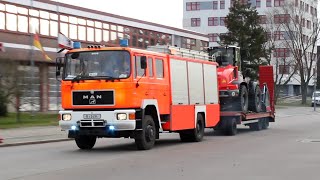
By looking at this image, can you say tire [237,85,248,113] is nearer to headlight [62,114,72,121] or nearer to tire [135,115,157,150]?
tire [135,115,157,150]

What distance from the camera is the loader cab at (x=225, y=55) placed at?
80.5 feet

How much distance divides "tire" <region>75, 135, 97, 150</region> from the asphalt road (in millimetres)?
239

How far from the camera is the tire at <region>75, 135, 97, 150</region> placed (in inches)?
659

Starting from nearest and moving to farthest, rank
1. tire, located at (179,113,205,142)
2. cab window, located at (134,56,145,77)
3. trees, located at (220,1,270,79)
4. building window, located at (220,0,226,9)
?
1. cab window, located at (134,56,145,77)
2. tire, located at (179,113,205,142)
3. trees, located at (220,1,270,79)
4. building window, located at (220,0,226,9)

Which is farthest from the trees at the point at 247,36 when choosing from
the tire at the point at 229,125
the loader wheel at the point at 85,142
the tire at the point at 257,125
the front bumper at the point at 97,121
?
the front bumper at the point at 97,121

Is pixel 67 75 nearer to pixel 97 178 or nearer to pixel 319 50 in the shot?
pixel 97 178

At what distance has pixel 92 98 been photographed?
15352 mm

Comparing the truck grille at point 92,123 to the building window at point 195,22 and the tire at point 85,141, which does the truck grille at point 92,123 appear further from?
the building window at point 195,22

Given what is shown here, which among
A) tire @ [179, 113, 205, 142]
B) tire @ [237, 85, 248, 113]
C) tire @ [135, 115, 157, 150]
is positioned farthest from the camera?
tire @ [237, 85, 248, 113]

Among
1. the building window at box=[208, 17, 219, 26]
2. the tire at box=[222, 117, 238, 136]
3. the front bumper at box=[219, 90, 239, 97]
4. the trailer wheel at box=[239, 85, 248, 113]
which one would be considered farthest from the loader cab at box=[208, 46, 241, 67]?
the building window at box=[208, 17, 219, 26]

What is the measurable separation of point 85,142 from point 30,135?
6.49 metres

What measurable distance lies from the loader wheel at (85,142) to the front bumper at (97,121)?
45.8 inches

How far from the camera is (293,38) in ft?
240

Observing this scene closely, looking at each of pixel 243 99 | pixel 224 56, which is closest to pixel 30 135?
pixel 224 56
